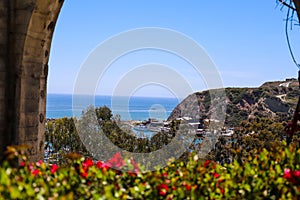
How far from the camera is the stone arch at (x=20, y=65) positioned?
3.26m

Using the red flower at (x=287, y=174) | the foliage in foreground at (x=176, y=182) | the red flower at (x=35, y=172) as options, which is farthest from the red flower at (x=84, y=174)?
the red flower at (x=287, y=174)

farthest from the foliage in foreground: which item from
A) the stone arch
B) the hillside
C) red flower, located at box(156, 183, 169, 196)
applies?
the hillside

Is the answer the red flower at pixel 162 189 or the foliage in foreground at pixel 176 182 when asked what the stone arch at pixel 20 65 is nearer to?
the foliage in foreground at pixel 176 182

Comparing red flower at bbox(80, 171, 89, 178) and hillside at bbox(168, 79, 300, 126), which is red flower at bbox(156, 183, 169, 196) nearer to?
red flower at bbox(80, 171, 89, 178)

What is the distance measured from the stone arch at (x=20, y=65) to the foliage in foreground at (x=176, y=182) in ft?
3.57

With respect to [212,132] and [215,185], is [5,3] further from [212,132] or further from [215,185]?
[212,132]

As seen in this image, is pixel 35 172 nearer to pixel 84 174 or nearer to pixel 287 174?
pixel 84 174

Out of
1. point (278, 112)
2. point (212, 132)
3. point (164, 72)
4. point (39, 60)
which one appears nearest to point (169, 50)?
point (164, 72)

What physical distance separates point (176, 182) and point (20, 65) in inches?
72.7

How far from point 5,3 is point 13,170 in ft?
5.58

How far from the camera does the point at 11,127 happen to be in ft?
10.9

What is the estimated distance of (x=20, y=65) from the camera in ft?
10.8

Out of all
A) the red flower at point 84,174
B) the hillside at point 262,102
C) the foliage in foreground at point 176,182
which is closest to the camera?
the foliage in foreground at point 176,182

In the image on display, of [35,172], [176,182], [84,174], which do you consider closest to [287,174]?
[176,182]
